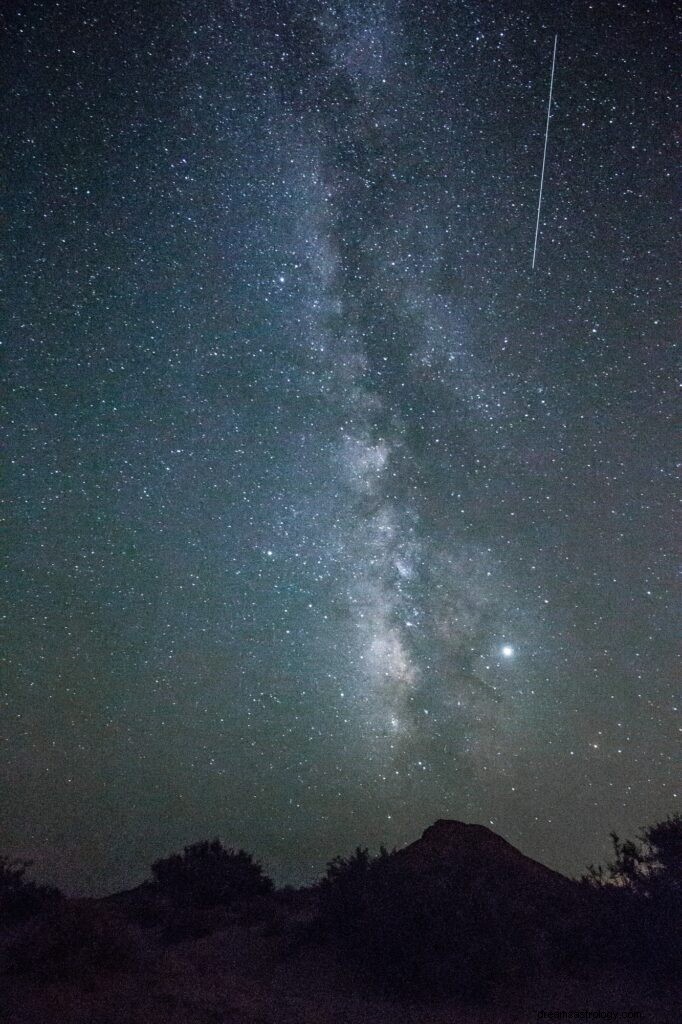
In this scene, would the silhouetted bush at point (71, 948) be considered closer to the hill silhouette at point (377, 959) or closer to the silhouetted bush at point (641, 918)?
the hill silhouette at point (377, 959)

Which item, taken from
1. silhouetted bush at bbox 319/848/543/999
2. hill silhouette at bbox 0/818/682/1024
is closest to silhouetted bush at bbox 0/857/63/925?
hill silhouette at bbox 0/818/682/1024

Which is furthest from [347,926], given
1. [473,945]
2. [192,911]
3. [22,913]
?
[22,913]

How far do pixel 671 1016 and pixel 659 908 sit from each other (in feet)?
7.56

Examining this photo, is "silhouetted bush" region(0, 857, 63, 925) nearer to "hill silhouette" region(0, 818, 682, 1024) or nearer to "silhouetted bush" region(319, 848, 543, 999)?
"hill silhouette" region(0, 818, 682, 1024)

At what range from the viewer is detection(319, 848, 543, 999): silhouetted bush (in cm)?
832

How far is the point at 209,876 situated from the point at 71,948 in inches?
336

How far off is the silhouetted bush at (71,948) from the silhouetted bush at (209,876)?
23.4 ft

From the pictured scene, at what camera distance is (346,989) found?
28.1 feet

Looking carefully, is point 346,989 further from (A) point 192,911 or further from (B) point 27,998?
(A) point 192,911

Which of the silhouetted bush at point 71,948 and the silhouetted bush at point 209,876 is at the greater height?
the silhouetted bush at point 209,876

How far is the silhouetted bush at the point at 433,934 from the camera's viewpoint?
8.32 m

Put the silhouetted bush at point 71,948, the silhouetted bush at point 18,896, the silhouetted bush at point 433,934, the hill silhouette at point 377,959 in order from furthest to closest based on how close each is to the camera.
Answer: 1. the silhouetted bush at point 18,896
2. the silhouetted bush at point 433,934
3. the silhouetted bush at point 71,948
4. the hill silhouette at point 377,959

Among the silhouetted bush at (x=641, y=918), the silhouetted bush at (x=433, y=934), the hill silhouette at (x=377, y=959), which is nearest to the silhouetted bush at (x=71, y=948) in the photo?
the hill silhouette at (x=377, y=959)

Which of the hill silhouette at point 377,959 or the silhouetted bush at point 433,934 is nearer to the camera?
the hill silhouette at point 377,959
